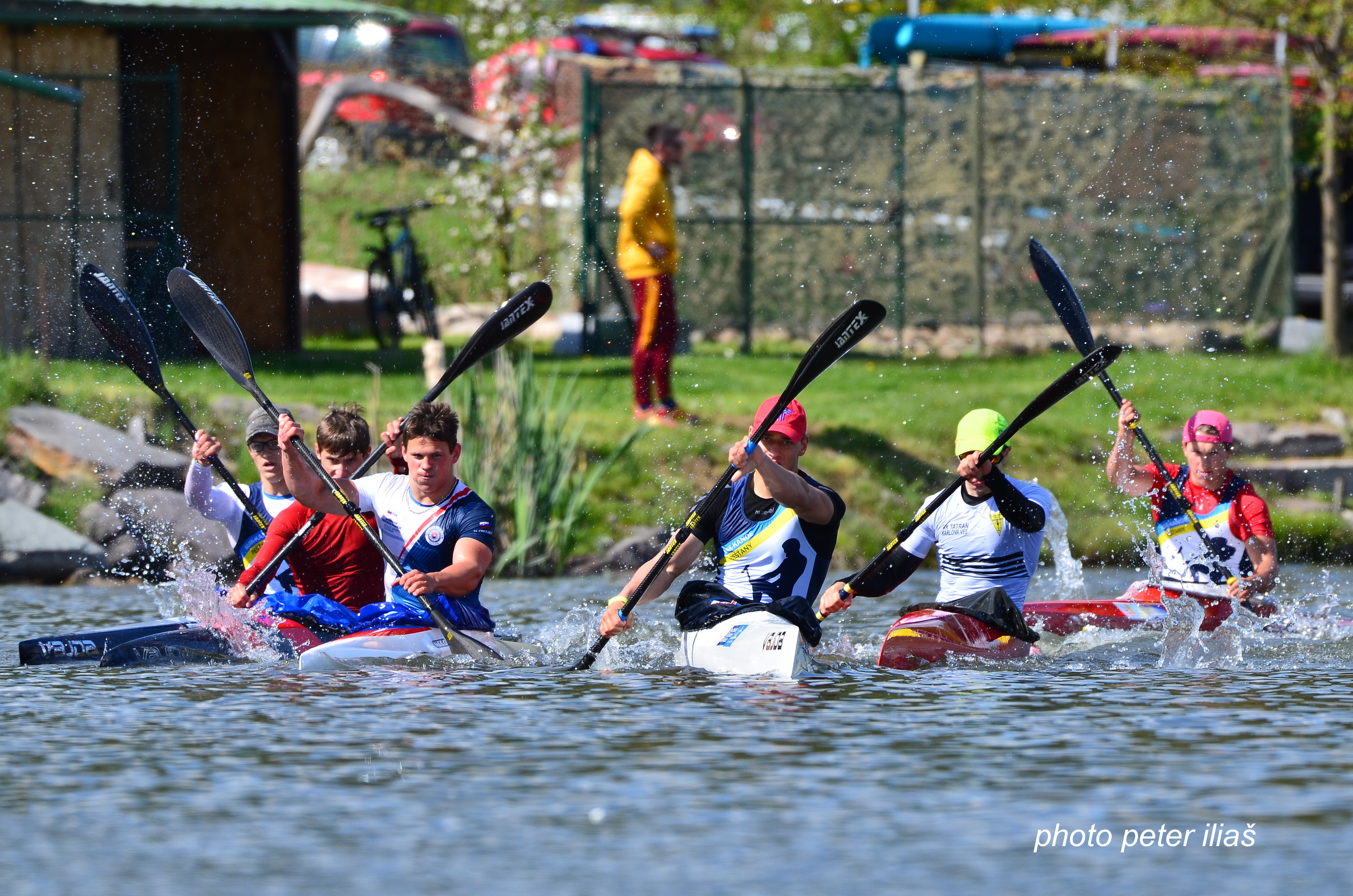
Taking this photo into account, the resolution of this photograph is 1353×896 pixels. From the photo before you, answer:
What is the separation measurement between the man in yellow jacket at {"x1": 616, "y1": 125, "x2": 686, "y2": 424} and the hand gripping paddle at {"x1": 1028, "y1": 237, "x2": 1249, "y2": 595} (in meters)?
3.34

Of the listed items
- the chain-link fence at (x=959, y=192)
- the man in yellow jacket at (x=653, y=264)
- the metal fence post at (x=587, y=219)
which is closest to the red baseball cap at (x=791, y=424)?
the man in yellow jacket at (x=653, y=264)

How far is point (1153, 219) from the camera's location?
55.3ft

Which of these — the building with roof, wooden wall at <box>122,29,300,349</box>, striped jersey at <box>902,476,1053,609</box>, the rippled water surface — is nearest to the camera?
the rippled water surface

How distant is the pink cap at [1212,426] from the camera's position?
9148 millimetres

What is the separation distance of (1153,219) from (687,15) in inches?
480

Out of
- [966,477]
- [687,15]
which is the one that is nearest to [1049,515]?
[966,477]

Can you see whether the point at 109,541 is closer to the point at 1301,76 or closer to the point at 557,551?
the point at 557,551

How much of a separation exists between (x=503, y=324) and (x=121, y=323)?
1.83 metres

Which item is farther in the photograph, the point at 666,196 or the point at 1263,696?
the point at 666,196

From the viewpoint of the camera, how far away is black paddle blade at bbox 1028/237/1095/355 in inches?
392

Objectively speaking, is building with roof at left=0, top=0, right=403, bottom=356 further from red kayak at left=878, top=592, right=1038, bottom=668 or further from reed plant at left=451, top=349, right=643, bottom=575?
red kayak at left=878, top=592, right=1038, bottom=668

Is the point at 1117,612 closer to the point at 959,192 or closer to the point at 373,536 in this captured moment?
the point at 373,536

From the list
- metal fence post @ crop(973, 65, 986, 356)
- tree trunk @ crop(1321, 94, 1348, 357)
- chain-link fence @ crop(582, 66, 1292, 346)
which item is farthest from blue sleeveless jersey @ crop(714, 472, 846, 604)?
tree trunk @ crop(1321, 94, 1348, 357)

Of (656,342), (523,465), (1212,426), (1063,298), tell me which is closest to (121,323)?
(523,465)
